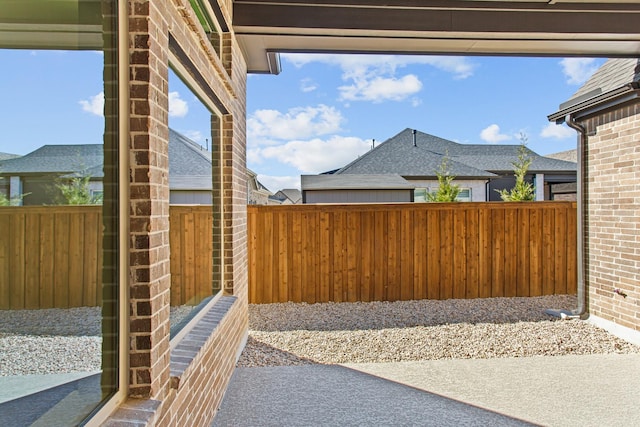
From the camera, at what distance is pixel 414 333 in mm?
5281

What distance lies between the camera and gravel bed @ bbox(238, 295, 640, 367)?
4652 mm

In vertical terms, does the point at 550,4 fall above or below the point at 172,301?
above

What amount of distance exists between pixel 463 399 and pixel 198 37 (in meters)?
3.44

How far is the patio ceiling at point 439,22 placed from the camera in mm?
4285

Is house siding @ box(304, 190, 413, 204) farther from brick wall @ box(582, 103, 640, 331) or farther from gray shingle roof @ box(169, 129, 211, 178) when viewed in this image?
gray shingle roof @ box(169, 129, 211, 178)

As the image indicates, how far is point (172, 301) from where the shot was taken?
246 cm

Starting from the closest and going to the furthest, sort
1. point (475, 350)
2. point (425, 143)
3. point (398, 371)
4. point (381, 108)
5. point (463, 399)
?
point (463, 399)
point (398, 371)
point (475, 350)
point (425, 143)
point (381, 108)

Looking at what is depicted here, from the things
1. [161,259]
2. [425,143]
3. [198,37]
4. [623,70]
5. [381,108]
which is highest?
[381,108]

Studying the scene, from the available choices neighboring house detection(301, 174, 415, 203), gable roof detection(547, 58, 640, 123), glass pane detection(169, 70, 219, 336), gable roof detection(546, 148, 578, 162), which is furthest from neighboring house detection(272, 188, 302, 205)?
glass pane detection(169, 70, 219, 336)

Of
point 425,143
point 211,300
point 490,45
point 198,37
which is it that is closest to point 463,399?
point 211,300

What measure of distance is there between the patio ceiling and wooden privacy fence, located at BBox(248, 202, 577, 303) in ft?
9.32

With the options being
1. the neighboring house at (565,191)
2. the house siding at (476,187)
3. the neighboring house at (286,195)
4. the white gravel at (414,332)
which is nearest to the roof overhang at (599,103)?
the neighboring house at (565,191)

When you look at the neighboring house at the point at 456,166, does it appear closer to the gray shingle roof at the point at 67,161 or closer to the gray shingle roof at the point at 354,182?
the gray shingle roof at the point at 354,182

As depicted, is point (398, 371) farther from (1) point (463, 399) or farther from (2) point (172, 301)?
(2) point (172, 301)
